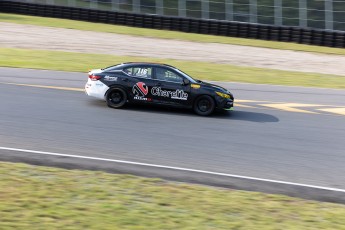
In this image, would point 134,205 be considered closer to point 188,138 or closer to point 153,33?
point 188,138

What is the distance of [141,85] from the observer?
597 inches

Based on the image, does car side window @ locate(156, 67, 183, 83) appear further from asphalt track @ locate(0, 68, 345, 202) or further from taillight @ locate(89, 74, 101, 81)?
taillight @ locate(89, 74, 101, 81)

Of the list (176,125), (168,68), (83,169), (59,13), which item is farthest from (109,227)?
(59,13)

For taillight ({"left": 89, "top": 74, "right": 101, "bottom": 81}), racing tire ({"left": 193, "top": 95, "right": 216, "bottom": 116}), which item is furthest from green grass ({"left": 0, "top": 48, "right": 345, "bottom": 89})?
racing tire ({"left": 193, "top": 95, "right": 216, "bottom": 116})

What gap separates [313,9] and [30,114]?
24.4 m

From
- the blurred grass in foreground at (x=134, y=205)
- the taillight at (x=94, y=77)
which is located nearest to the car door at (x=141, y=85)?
the taillight at (x=94, y=77)

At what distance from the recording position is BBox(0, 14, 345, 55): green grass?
32188 millimetres

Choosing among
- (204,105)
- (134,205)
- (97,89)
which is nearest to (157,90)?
(204,105)

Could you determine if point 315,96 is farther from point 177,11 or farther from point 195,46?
point 177,11

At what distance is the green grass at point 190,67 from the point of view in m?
22.0

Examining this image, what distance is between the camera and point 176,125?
13.9 meters

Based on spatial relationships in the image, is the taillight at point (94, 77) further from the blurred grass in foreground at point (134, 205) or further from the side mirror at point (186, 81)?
the blurred grass in foreground at point (134, 205)

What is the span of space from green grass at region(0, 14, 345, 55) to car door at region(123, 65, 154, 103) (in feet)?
58.8

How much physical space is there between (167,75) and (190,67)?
9.01 meters
